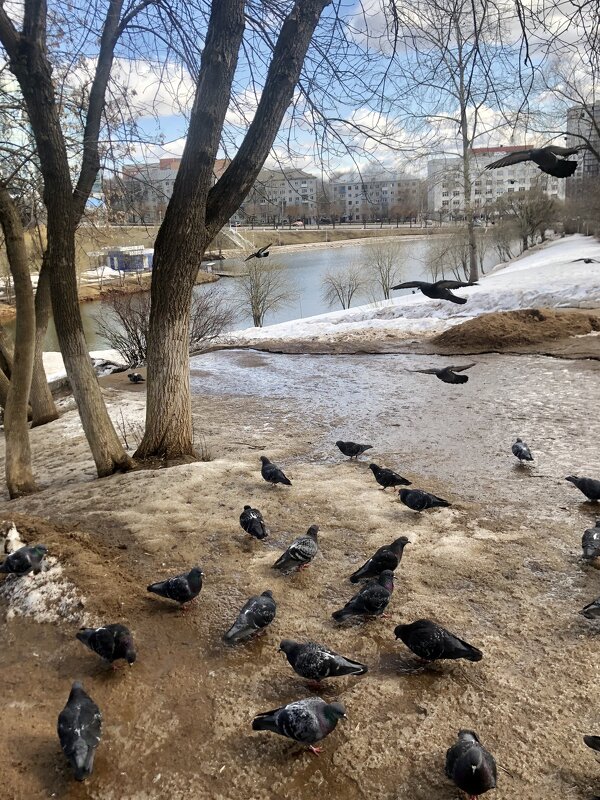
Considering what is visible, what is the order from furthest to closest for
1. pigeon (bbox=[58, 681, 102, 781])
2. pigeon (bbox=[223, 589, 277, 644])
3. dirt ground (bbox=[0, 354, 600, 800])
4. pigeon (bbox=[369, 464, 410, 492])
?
pigeon (bbox=[369, 464, 410, 492]), pigeon (bbox=[223, 589, 277, 644]), dirt ground (bbox=[0, 354, 600, 800]), pigeon (bbox=[58, 681, 102, 781])

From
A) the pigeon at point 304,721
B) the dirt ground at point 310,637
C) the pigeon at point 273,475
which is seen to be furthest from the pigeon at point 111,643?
the pigeon at point 273,475

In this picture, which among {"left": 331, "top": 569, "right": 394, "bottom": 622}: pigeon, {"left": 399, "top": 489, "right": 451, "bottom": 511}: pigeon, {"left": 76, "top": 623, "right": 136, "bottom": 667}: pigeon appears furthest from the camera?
{"left": 399, "top": 489, "right": 451, "bottom": 511}: pigeon

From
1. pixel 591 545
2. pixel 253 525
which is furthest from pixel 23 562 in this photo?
pixel 591 545

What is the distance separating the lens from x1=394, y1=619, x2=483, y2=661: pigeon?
2877 millimetres

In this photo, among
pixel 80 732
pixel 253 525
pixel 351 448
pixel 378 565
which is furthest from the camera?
pixel 351 448

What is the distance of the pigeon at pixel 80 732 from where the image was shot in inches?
90.0

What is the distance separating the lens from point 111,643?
2.85 metres

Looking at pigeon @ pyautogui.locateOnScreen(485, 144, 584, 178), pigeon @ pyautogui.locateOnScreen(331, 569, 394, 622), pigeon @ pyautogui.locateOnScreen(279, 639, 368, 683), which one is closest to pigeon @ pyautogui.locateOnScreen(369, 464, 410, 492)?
pigeon @ pyautogui.locateOnScreen(331, 569, 394, 622)

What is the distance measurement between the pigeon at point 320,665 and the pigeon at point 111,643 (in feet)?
2.88

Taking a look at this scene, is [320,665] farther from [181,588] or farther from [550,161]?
[550,161]

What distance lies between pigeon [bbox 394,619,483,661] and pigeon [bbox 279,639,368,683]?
343mm

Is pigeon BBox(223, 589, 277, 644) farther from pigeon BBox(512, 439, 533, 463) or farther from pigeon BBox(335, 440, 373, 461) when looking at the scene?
pigeon BBox(512, 439, 533, 463)

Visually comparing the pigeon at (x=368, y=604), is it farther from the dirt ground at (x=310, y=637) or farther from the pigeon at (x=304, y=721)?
the pigeon at (x=304, y=721)

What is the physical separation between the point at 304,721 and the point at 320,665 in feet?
1.22
